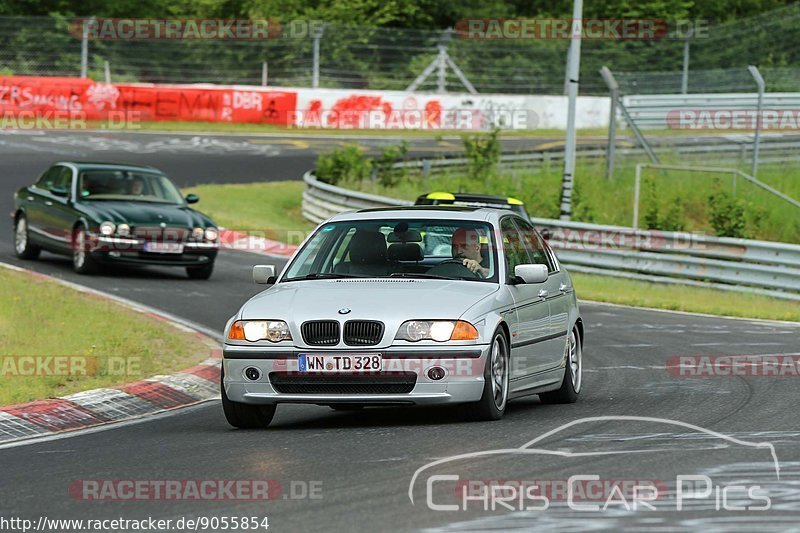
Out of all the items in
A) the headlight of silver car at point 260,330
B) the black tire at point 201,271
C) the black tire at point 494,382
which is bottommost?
the black tire at point 201,271

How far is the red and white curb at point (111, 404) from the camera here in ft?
33.6

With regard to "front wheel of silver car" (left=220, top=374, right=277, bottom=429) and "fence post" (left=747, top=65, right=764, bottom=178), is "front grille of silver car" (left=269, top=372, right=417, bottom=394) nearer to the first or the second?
"front wheel of silver car" (left=220, top=374, right=277, bottom=429)

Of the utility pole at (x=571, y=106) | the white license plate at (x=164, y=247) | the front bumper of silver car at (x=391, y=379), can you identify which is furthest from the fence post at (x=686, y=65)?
the front bumper of silver car at (x=391, y=379)

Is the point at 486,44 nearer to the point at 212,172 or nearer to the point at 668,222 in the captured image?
the point at 212,172

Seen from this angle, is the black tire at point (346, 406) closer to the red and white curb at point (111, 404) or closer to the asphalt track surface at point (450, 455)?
the asphalt track surface at point (450, 455)

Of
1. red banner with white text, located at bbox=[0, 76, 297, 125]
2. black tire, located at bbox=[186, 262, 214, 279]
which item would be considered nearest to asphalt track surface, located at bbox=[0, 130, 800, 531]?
black tire, located at bbox=[186, 262, 214, 279]

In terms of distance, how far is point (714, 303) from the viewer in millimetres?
22172

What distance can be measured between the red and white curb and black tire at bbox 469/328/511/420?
2716 millimetres

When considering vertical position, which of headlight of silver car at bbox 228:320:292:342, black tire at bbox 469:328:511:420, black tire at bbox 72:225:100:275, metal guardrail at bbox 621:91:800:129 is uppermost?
metal guardrail at bbox 621:91:800:129

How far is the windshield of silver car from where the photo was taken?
10.7 m

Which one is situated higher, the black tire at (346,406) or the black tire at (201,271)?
the black tire at (346,406)

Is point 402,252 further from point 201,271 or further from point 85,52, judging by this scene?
point 85,52

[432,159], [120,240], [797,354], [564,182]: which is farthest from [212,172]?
[797,354]

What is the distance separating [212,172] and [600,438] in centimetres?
3011
